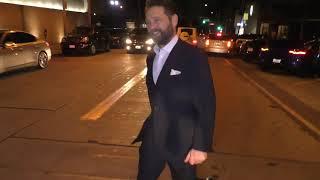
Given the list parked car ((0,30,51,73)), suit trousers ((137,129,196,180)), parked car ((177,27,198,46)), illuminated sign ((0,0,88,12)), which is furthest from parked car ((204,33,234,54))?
suit trousers ((137,129,196,180))

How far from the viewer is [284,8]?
123 ft

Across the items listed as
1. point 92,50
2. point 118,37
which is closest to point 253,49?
point 92,50

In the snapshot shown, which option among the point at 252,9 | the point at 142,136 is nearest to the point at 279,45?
the point at 142,136

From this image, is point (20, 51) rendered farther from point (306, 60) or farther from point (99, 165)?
point (306, 60)

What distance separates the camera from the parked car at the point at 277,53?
16.7 metres

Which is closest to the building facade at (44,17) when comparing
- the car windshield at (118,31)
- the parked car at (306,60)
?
the car windshield at (118,31)

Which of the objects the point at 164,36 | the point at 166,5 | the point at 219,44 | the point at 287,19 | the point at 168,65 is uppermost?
the point at 166,5

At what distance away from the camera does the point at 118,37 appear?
1262 inches

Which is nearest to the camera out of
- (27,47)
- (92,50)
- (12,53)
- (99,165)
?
(99,165)

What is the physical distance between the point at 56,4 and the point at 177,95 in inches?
1154

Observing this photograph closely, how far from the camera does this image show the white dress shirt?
9.86ft

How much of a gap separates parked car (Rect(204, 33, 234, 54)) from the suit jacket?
75.3ft

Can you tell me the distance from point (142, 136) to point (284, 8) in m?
36.8

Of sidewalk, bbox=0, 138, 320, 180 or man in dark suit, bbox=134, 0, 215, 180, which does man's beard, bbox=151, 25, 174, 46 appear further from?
sidewalk, bbox=0, 138, 320, 180
